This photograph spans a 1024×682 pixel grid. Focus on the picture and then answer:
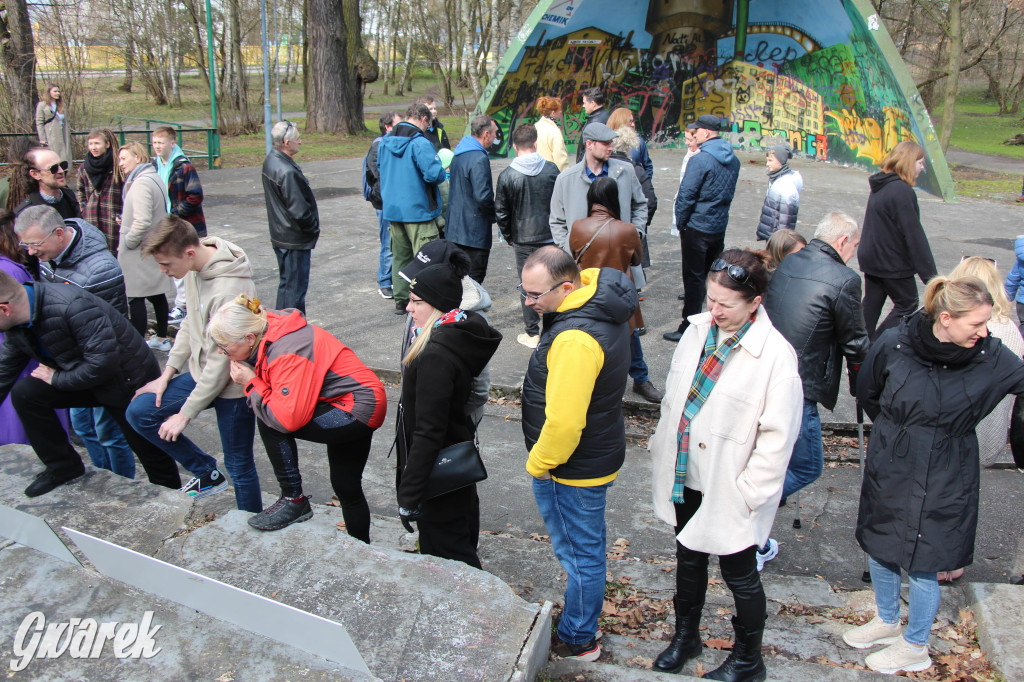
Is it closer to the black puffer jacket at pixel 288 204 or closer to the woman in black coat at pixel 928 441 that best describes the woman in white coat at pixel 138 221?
the black puffer jacket at pixel 288 204

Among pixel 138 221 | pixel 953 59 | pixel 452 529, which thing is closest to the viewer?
pixel 452 529

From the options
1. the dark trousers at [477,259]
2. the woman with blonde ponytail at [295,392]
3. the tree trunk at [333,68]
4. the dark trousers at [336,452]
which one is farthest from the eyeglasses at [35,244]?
the tree trunk at [333,68]

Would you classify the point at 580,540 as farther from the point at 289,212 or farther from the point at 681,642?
the point at 289,212

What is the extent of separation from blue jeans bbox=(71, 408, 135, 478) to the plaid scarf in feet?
10.6

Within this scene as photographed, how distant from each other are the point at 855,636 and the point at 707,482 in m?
1.21

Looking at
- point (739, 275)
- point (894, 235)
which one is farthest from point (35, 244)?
point (894, 235)

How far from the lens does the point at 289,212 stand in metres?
6.57

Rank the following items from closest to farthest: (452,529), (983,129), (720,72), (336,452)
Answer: (452,529), (336,452), (720,72), (983,129)

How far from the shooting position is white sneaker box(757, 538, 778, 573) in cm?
405

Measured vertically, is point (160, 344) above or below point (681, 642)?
above

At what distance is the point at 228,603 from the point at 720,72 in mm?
20243

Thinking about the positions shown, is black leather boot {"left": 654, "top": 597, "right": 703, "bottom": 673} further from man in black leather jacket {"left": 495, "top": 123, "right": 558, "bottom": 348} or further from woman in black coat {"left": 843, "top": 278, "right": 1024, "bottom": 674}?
man in black leather jacket {"left": 495, "top": 123, "right": 558, "bottom": 348}

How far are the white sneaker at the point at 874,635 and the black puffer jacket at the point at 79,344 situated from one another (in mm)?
3855

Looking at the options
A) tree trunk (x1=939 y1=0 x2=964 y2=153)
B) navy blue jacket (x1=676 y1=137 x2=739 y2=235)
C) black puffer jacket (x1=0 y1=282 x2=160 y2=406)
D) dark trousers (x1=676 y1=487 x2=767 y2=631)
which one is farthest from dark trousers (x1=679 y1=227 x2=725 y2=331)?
tree trunk (x1=939 y1=0 x2=964 y2=153)
